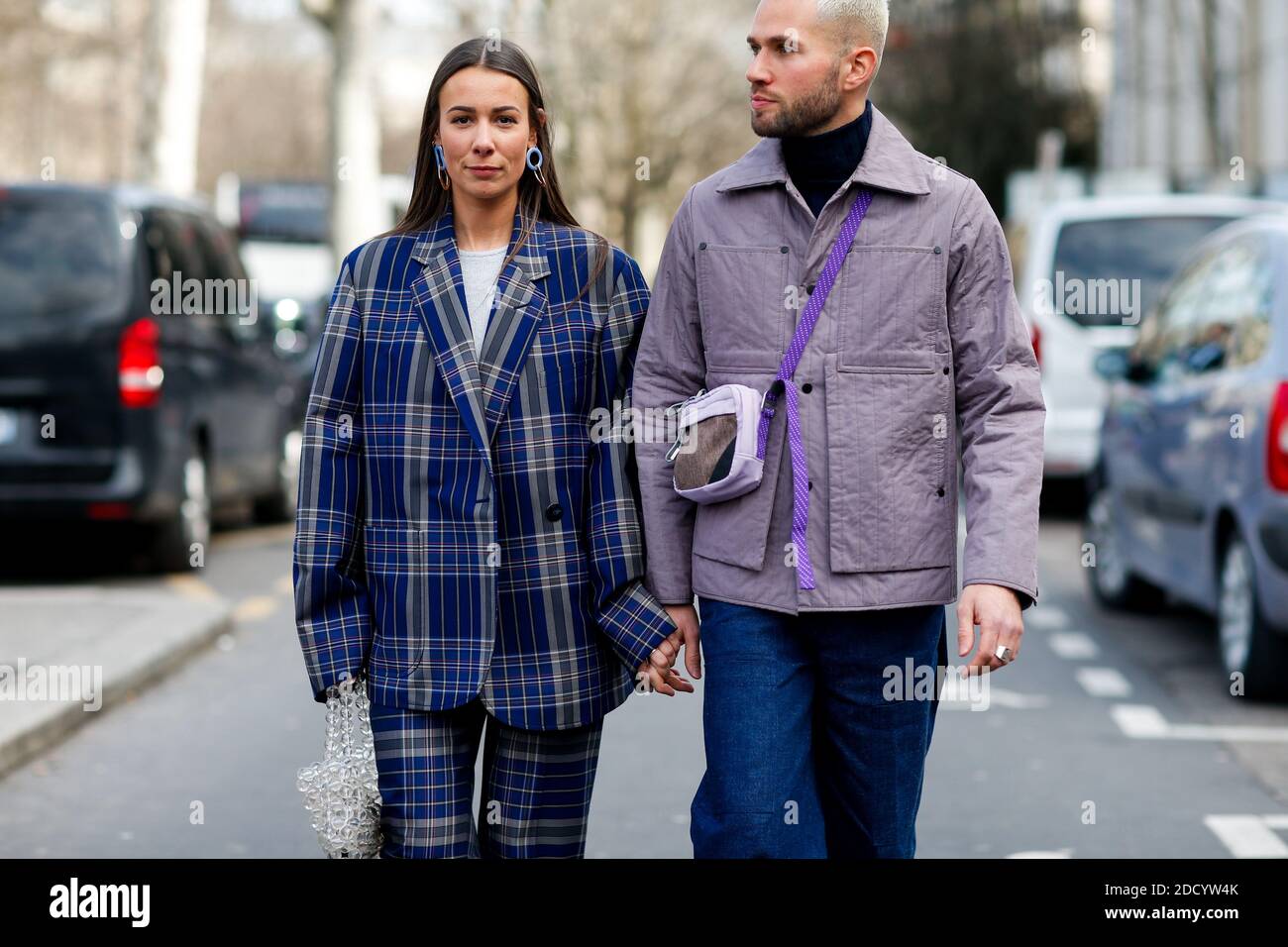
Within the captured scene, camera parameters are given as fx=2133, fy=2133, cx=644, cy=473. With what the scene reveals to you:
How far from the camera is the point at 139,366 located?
10.4m

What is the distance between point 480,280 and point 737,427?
0.54 metres

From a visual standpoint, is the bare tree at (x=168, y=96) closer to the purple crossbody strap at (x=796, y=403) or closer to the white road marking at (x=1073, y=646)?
the white road marking at (x=1073, y=646)

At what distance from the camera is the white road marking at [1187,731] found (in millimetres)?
7293

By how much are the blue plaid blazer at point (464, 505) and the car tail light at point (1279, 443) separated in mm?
4243

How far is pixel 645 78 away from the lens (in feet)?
148

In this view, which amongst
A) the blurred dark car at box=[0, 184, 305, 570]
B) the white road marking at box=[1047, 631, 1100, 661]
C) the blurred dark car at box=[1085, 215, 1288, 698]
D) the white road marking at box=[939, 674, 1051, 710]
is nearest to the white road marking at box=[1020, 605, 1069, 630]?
the white road marking at box=[1047, 631, 1100, 661]

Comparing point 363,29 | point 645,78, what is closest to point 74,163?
point 645,78

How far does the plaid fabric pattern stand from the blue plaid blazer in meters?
0.07

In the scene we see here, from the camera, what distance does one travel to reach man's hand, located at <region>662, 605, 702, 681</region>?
3.62 metres

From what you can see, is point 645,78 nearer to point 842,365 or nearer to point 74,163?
point 74,163

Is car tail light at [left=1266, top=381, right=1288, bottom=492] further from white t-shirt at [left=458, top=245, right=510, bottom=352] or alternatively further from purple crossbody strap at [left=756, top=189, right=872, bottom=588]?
white t-shirt at [left=458, top=245, right=510, bottom=352]

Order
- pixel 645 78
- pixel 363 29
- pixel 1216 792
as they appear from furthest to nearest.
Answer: pixel 645 78 → pixel 363 29 → pixel 1216 792

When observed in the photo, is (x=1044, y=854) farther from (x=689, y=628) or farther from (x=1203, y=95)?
(x=1203, y=95)
